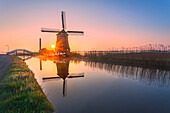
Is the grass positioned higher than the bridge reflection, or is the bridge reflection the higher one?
the grass

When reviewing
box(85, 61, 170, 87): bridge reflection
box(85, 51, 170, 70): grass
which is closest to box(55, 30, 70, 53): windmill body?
box(85, 51, 170, 70): grass

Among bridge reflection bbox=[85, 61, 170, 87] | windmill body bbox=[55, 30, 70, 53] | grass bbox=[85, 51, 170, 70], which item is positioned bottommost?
bridge reflection bbox=[85, 61, 170, 87]

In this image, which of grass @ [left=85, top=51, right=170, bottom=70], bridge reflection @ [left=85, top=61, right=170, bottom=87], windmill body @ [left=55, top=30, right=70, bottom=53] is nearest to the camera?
bridge reflection @ [left=85, top=61, right=170, bottom=87]

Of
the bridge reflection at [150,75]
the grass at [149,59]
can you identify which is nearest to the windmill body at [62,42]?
the grass at [149,59]

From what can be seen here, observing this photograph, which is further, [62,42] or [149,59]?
[62,42]

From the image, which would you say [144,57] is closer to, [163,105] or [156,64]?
[156,64]

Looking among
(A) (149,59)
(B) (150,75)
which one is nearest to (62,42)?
(A) (149,59)

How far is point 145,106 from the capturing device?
4133 mm

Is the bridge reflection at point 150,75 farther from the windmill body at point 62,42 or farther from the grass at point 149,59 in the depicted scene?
the windmill body at point 62,42

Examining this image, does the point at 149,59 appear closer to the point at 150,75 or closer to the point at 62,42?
the point at 150,75

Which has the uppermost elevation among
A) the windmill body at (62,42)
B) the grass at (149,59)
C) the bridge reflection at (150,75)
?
the windmill body at (62,42)

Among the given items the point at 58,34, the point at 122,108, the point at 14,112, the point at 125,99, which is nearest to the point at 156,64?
the point at 125,99

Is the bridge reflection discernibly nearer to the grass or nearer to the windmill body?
the grass

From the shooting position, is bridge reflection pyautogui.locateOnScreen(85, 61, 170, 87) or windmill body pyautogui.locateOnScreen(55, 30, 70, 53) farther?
windmill body pyautogui.locateOnScreen(55, 30, 70, 53)
